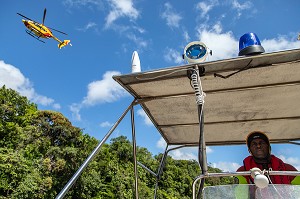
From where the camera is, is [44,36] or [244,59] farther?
[44,36]

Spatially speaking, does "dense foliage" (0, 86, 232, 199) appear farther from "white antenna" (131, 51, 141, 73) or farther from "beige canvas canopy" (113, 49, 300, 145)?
"white antenna" (131, 51, 141, 73)

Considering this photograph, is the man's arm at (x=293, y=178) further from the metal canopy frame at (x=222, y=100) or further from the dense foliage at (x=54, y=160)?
the dense foliage at (x=54, y=160)

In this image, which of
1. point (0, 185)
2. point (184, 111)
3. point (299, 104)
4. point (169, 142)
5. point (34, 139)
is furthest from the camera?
point (34, 139)

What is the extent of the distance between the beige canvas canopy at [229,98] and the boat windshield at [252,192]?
87 centimetres

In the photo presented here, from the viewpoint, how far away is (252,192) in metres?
1.38

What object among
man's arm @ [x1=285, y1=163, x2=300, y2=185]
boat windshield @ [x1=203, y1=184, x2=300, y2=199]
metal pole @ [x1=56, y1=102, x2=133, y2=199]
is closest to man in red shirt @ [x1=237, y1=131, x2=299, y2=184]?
man's arm @ [x1=285, y1=163, x2=300, y2=185]

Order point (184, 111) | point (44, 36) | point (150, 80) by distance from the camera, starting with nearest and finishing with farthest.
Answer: point (150, 80), point (184, 111), point (44, 36)

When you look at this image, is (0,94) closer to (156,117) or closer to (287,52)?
(156,117)

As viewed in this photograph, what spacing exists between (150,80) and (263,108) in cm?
141

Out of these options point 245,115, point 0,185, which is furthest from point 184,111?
point 0,185

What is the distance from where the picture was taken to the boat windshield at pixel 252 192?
1358mm

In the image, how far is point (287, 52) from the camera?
1846 millimetres

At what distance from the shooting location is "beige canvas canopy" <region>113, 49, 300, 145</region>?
6.87ft

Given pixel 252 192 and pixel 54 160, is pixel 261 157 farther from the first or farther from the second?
pixel 54 160
